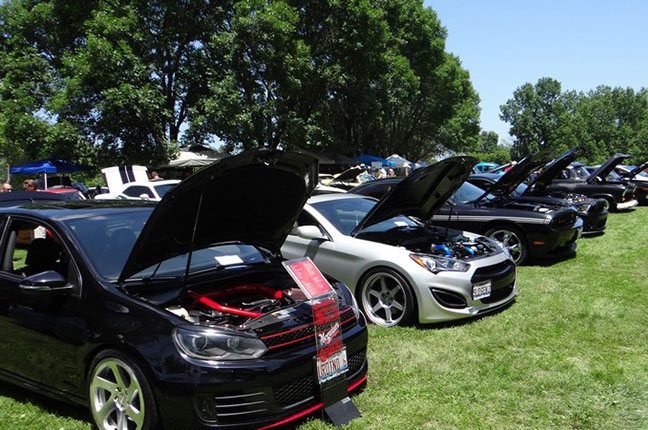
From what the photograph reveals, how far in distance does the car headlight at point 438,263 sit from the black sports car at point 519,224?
252 cm

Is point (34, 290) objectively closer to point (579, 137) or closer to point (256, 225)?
point (256, 225)

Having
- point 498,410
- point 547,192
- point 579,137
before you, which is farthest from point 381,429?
point 579,137

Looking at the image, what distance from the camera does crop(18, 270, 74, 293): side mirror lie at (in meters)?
3.08

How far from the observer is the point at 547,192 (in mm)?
12039

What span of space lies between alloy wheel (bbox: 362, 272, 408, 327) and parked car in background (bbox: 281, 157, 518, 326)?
0.01 meters

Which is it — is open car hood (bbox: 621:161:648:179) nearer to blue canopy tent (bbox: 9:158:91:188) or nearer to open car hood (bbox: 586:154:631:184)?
open car hood (bbox: 586:154:631:184)

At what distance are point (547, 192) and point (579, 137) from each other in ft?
241

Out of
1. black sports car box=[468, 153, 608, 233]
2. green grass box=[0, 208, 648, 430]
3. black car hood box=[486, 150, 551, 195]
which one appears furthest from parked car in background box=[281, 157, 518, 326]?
black sports car box=[468, 153, 608, 233]

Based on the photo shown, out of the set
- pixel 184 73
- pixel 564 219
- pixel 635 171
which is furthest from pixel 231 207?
pixel 184 73

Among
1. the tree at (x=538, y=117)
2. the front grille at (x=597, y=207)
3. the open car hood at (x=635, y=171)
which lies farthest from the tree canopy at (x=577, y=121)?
the front grille at (x=597, y=207)

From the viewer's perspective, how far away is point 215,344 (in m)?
2.78

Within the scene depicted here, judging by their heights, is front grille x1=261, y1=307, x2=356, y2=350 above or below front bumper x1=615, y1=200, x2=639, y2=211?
above

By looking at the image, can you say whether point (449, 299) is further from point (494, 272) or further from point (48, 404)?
point (48, 404)

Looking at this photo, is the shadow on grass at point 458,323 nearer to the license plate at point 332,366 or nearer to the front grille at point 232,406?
the license plate at point 332,366
